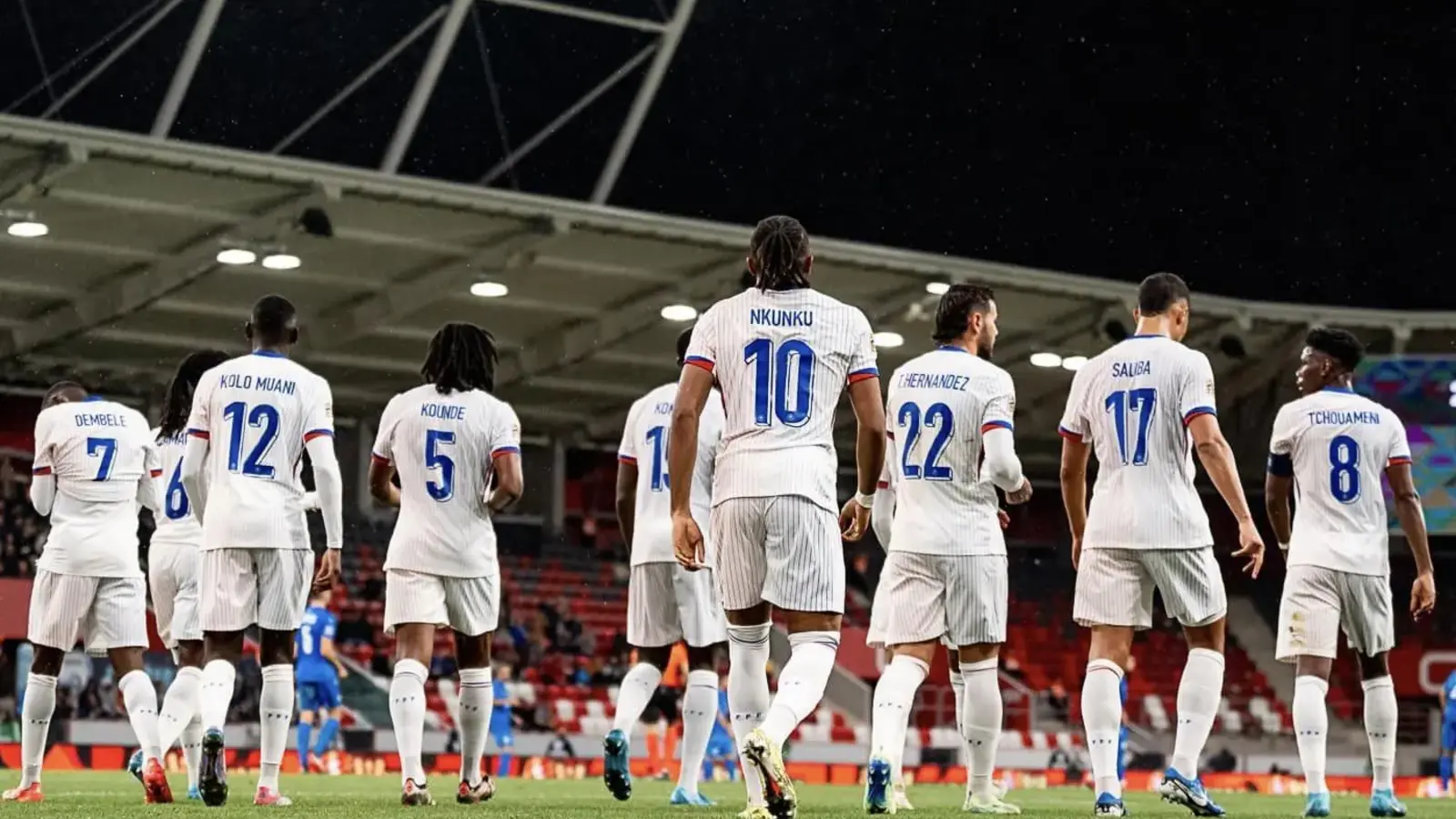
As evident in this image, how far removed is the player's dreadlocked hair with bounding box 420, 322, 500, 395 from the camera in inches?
393

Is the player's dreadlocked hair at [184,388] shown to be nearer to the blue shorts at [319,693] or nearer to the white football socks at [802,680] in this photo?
the white football socks at [802,680]

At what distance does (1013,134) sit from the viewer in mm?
30812

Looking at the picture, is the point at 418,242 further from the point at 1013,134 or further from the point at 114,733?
the point at 1013,134

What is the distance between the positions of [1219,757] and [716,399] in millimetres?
19594

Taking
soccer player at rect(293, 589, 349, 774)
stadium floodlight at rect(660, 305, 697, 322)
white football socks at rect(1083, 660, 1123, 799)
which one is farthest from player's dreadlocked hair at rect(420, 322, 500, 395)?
stadium floodlight at rect(660, 305, 697, 322)

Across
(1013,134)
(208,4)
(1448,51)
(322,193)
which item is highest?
(1448,51)

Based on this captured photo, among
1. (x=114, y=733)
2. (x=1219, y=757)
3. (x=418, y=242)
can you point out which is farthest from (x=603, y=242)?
(x=1219, y=757)

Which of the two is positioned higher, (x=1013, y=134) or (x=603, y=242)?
(x=1013, y=134)

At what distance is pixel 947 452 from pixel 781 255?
5.62 ft

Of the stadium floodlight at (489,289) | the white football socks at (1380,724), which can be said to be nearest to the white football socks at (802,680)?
the white football socks at (1380,724)

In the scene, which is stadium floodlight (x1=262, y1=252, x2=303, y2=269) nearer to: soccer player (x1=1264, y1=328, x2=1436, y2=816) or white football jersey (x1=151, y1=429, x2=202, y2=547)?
white football jersey (x1=151, y1=429, x2=202, y2=547)

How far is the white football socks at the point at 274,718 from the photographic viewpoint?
29.7 feet

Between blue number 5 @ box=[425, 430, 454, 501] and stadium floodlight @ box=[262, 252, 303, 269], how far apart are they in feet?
44.9

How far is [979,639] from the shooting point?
8664 mm
